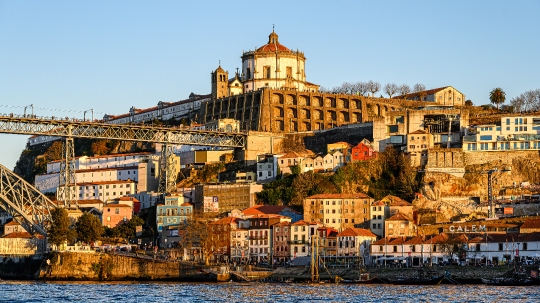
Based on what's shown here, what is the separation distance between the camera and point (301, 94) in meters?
123

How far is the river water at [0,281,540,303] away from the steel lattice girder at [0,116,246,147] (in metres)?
20.4

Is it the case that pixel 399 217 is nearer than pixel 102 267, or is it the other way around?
pixel 399 217

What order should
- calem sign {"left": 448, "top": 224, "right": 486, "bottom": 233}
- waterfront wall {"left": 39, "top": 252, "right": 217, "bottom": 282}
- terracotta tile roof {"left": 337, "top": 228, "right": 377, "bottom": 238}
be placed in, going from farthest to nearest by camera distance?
waterfront wall {"left": 39, "top": 252, "right": 217, "bottom": 282}
terracotta tile roof {"left": 337, "top": 228, "right": 377, "bottom": 238}
calem sign {"left": 448, "top": 224, "right": 486, "bottom": 233}

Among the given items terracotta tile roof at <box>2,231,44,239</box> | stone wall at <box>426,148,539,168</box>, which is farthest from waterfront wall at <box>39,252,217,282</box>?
stone wall at <box>426,148,539,168</box>

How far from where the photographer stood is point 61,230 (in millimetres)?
95625

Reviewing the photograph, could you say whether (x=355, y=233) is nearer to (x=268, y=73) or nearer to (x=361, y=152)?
(x=361, y=152)

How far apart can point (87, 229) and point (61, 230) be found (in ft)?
7.66

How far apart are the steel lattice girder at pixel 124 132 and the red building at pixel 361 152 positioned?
13.9m

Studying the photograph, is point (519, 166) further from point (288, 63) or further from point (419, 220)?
point (288, 63)

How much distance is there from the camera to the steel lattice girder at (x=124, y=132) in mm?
102025

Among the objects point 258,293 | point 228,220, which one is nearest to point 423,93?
point 228,220

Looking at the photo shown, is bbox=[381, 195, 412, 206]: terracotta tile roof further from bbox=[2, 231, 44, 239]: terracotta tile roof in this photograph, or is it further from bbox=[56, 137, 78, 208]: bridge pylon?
bbox=[2, 231, 44, 239]: terracotta tile roof

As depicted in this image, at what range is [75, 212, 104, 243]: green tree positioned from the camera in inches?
3821

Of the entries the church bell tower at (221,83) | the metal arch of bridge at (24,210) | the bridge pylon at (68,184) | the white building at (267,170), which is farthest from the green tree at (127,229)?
the church bell tower at (221,83)
